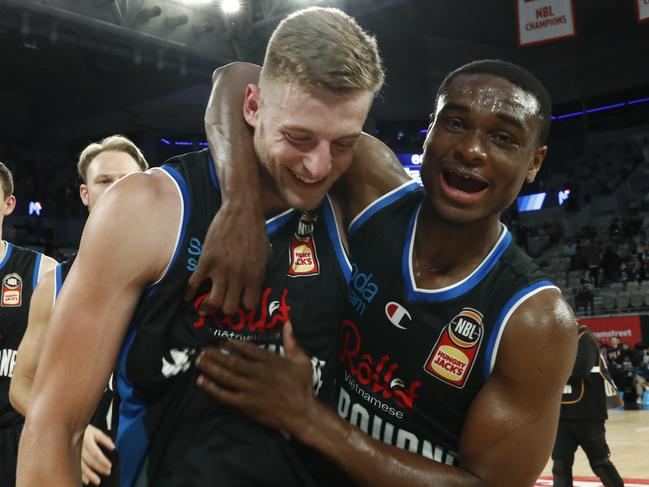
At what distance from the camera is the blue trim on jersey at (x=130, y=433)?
1.82 m

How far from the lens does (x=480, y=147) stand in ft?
7.18

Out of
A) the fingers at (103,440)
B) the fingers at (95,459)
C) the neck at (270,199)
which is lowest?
the fingers at (95,459)

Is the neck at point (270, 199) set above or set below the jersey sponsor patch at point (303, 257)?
above

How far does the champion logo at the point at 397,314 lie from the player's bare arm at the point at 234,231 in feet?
2.06

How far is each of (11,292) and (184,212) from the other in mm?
2549

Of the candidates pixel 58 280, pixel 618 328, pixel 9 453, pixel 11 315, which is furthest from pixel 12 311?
pixel 618 328

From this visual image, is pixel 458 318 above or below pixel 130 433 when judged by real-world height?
above

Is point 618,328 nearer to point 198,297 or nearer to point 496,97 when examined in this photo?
point 496,97

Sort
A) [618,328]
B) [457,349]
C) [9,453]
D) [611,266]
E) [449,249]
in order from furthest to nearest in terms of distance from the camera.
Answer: [611,266] → [618,328] → [9,453] → [449,249] → [457,349]

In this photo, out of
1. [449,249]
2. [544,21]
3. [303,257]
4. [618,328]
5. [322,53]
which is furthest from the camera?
[618,328]

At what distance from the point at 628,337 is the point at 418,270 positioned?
13.7 metres

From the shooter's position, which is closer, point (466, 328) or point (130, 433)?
point (130, 433)

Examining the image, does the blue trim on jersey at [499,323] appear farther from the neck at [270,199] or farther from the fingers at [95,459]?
the fingers at [95,459]

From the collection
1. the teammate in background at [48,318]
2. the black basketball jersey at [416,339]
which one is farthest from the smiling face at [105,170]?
the black basketball jersey at [416,339]
